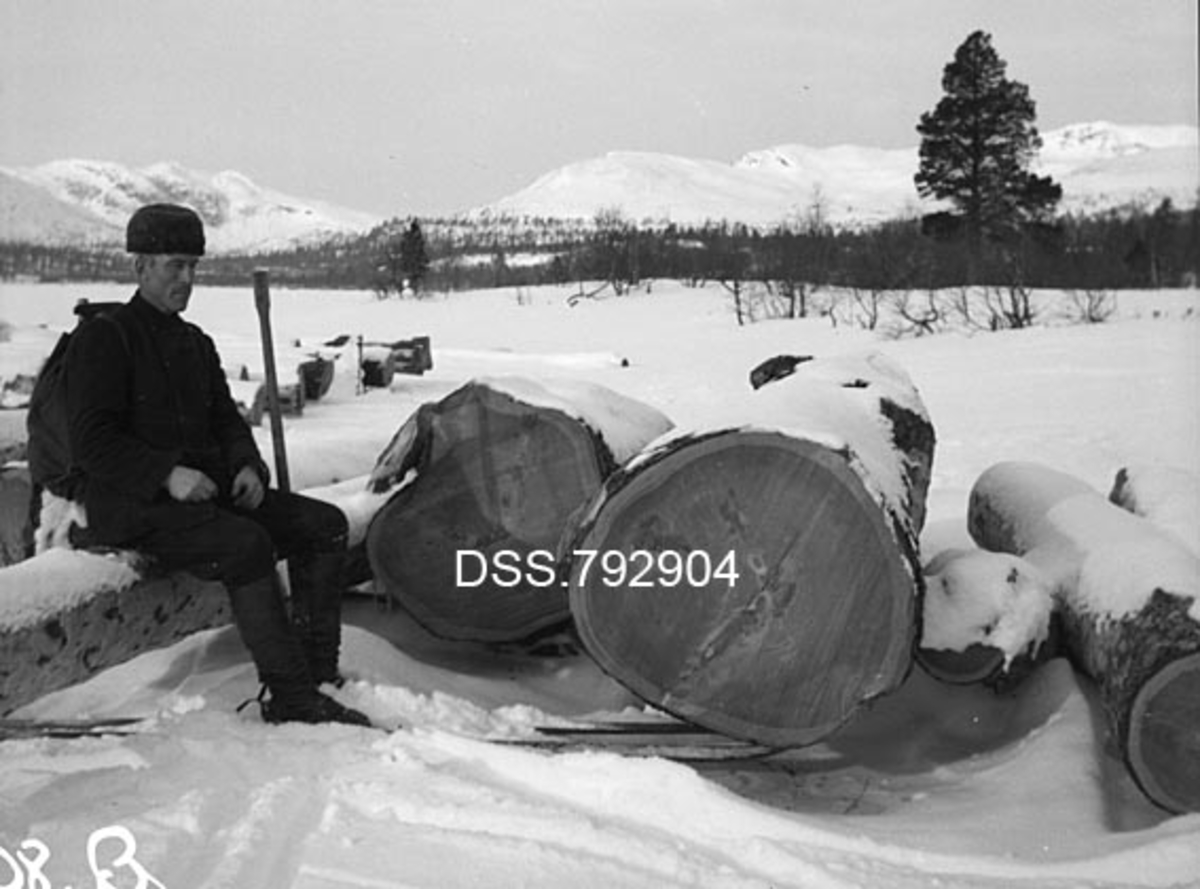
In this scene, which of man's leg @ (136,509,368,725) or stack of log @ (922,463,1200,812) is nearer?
stack of log @ (922,463,1200,812)

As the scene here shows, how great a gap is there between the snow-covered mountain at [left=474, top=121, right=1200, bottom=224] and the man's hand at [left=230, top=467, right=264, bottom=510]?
360cm

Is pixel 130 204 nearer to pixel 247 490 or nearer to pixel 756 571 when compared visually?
pixel 247 490

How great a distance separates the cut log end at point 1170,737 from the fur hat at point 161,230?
2.69 meters

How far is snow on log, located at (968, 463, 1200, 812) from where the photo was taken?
2.55 meters

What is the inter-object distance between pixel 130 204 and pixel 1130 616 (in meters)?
5.12

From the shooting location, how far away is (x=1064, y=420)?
8414 millimetres

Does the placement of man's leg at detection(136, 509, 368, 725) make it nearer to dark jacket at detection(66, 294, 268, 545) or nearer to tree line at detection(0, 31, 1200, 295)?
dark jacket at detection(66, 294, 268, 545)

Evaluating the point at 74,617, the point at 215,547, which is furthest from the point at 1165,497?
the point at 74,617

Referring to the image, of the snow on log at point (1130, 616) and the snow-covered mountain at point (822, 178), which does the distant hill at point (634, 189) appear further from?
the snow on log at point (1130, 616)

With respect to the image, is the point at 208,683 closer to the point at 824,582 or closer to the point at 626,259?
the point at 824,582

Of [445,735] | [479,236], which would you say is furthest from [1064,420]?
[445,735]

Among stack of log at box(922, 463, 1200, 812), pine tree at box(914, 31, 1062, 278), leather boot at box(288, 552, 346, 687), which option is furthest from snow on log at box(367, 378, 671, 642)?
pine tree at box(914, 31, 1062, 278)

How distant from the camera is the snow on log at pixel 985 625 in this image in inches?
124

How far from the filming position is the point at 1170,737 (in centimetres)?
255
